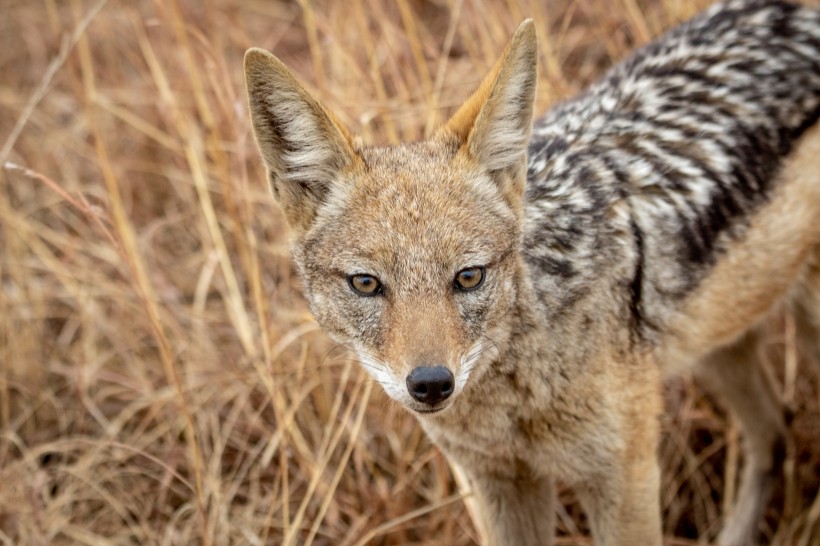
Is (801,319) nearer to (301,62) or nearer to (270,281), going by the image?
(270,281)

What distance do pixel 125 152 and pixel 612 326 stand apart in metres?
5.19

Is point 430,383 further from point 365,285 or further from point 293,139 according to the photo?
point 293,139

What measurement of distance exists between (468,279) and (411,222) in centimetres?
26

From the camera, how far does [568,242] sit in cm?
377

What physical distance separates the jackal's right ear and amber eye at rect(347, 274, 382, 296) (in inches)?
15.4

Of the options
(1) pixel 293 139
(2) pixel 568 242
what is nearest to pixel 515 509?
(2) pixel 568 242

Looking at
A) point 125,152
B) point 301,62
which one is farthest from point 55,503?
point 301,62

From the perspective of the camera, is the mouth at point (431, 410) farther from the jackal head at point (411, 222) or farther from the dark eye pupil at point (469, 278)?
the dark eye pupil at point (469, 278)

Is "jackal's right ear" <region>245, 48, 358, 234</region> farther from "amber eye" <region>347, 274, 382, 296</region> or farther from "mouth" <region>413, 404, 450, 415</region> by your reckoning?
"mouth" <region>413, 404, 450, 415</region>

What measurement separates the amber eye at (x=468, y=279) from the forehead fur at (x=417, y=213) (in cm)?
3

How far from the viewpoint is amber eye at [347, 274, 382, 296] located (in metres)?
3.29

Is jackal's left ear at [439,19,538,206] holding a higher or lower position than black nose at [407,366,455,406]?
higher

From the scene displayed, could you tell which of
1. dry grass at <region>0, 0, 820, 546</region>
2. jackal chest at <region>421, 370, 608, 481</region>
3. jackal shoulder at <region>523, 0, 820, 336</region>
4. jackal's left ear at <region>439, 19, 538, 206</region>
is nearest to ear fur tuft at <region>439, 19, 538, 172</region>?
jackal's left ear at <region>439, 19, 538, 206</region>

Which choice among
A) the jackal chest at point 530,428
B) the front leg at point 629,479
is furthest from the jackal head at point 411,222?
the front leg at point 629,479
